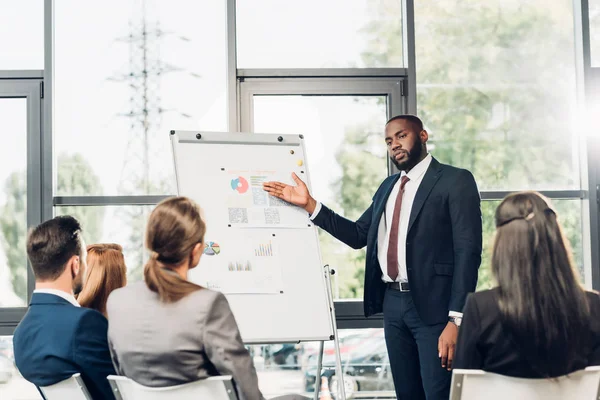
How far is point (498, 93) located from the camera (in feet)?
13.7

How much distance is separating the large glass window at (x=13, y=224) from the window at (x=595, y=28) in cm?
350

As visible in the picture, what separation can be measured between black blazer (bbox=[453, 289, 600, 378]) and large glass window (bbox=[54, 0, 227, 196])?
2.40 m

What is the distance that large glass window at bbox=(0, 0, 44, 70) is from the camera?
13.4 feet

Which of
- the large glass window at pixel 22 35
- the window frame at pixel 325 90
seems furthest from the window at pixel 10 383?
the large glass window at pixel 22 35

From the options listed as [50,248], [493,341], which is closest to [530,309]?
[493,341]

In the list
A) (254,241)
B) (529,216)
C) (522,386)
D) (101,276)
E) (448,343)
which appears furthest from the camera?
(254,241)

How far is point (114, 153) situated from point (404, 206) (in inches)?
70.5

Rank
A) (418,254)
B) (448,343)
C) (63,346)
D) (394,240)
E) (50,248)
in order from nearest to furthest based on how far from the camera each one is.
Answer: (63,346), (50,248), (448,343), (418,254), (394,240)

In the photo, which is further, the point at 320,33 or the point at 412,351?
the point at 320,33

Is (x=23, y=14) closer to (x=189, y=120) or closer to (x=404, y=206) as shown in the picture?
(x=189, y=120)

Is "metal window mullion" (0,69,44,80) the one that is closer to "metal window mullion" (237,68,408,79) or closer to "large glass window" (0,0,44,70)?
"large glass window" (0,0,44,70)

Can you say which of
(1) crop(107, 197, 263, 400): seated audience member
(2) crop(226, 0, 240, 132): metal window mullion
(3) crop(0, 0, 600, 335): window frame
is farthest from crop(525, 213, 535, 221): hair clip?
(2) crop(226, 0, 240, 132): metal window mullion

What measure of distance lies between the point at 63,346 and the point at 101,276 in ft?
1.68

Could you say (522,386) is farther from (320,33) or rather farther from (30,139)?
(30,139)
